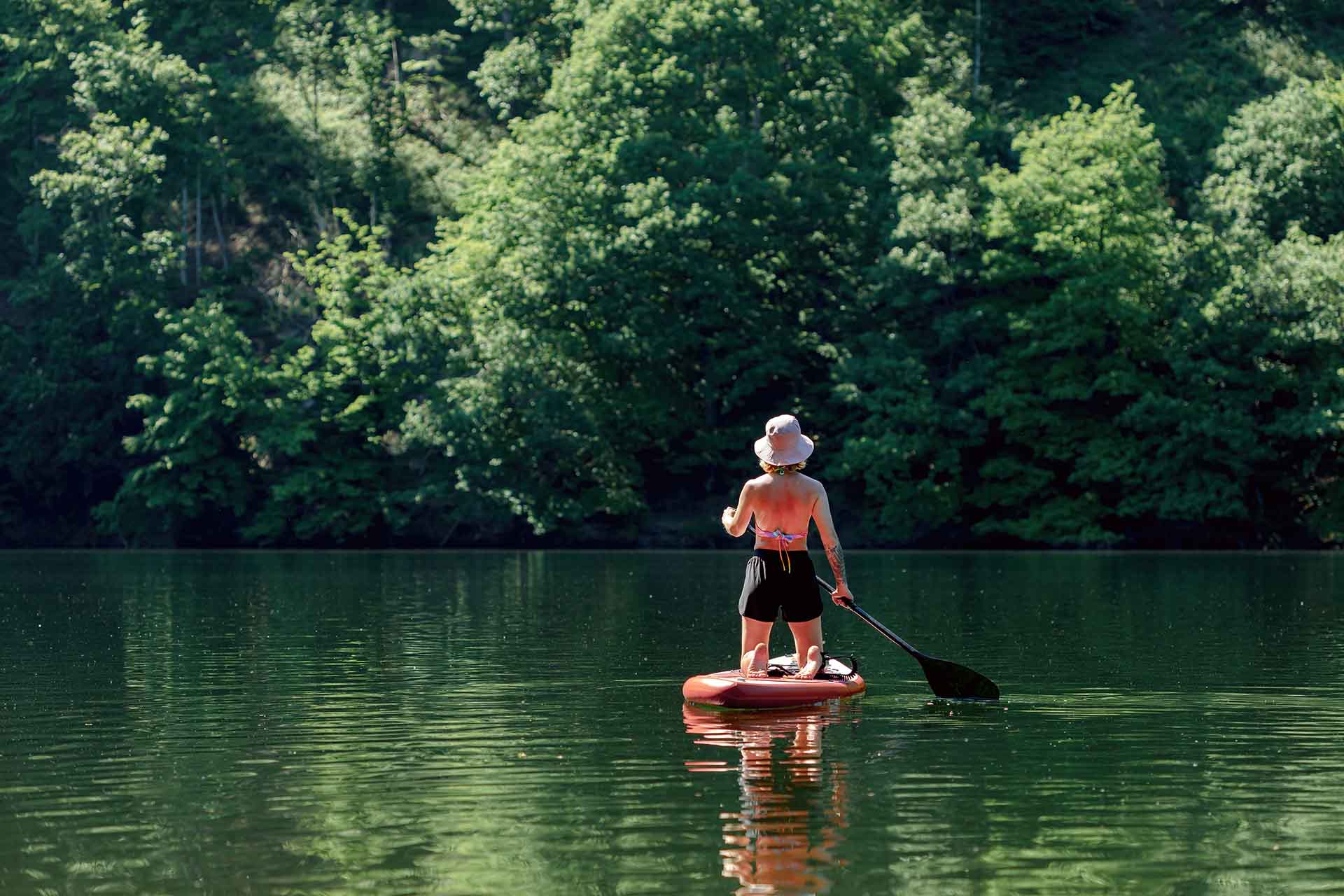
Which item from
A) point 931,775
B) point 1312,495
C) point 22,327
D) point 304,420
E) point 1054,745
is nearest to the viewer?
point 931,775

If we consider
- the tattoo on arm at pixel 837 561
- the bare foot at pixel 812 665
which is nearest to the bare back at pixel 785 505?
the tattoo on arm at pixel 837 561

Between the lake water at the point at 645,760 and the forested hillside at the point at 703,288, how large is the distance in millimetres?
34268

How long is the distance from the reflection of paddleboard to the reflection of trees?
116 mm

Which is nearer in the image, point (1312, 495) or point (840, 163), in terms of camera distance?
point (1312, 495)

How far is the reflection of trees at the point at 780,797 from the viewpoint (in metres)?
10.2

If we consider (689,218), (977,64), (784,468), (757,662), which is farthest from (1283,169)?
(757,662)

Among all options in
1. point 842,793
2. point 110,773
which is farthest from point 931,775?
point 110,773

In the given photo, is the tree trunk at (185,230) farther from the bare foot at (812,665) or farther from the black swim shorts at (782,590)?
the bare foot at (812,665)

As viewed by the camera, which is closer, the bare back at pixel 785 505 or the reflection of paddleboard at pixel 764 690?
the reflection of paddleboard at pixel 764 690

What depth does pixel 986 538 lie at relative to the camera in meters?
65.3

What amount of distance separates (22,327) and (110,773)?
66188mm

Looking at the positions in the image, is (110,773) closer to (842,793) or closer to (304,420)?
(842,793)

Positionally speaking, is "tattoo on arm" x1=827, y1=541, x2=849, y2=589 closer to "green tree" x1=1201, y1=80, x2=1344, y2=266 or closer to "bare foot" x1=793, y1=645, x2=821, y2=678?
"bare foot" x1=793, y1=645, x2=821, y2=678

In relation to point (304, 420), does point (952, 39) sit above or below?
above
